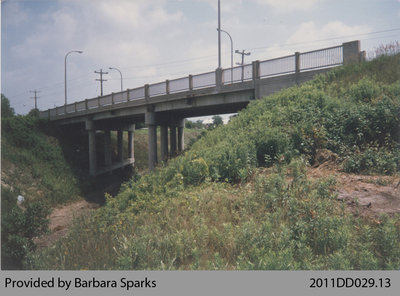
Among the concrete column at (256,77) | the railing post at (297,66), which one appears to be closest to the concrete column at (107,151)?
the concrete column at (256,77)

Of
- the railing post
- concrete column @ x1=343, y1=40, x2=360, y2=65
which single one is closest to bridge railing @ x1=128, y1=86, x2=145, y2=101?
the railing post

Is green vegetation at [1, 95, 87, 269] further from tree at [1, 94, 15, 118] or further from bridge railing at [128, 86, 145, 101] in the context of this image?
bridge railing at [128, 86, 145, 101]

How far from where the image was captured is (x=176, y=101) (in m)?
22.1

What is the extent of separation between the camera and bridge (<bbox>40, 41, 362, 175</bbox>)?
14570mm

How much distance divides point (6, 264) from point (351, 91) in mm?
10679

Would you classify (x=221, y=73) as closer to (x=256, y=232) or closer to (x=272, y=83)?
(x=272, y=83)

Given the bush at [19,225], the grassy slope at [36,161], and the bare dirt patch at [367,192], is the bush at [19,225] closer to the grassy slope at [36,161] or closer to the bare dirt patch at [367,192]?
the grassy slope at [36,161]

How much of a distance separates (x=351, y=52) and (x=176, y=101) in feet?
39.8

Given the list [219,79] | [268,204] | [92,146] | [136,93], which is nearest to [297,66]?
[219,79]

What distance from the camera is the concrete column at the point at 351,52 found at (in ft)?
42.2

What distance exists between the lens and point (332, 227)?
473 centimetres

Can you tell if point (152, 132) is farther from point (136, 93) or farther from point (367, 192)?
point (367, 192)

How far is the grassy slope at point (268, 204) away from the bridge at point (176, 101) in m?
3.30
